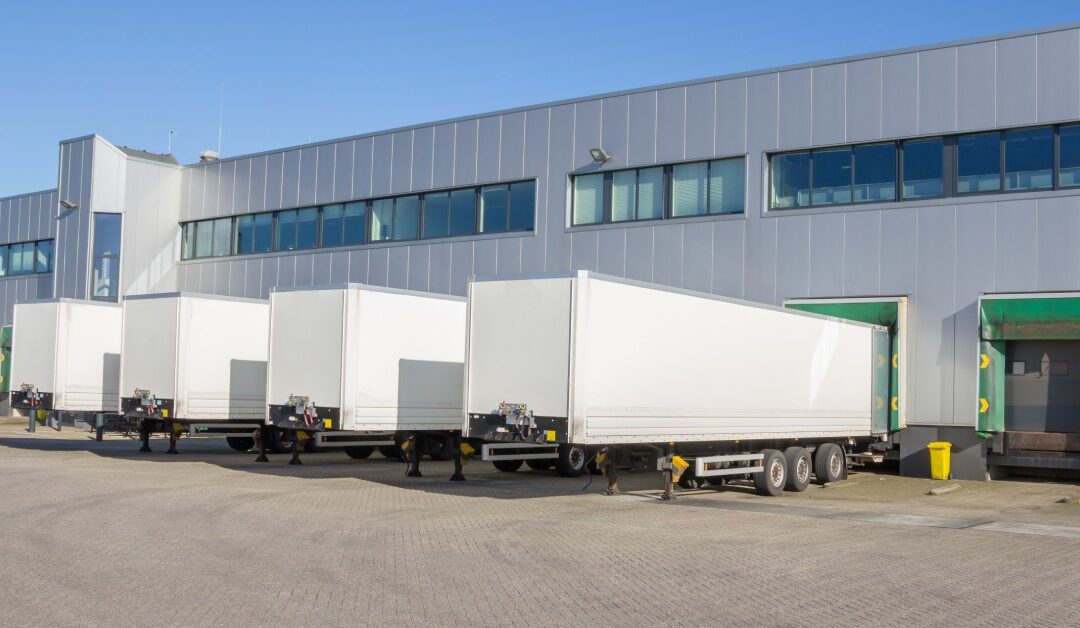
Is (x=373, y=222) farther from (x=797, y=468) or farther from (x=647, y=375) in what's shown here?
(x=647, y=375)

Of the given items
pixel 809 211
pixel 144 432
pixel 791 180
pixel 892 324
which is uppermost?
pixel 791 180

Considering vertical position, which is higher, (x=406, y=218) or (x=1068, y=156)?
(x=1068, y=156)

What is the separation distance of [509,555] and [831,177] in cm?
1657

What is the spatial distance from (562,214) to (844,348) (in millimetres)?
9745

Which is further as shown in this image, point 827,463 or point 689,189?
point 689,189

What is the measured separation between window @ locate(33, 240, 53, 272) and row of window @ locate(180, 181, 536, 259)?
7.03 m

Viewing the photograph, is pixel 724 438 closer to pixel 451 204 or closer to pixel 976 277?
pixel 976 277

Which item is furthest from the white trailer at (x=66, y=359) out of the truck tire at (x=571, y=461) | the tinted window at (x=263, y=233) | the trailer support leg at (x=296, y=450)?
the truck tire at (x=571, y=461)

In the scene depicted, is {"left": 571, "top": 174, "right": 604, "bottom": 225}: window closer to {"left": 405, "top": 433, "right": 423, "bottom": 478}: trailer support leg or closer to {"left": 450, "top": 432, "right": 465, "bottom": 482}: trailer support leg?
{"left": 450, "top": 432, "right": 465, "bottom": 482}: trailer support leg

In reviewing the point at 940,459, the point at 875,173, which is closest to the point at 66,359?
the point at 875,173

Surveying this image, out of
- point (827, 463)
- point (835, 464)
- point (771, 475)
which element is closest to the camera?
point (771, 475)

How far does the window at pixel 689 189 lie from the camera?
2717 cm

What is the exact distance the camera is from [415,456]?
2155 cm

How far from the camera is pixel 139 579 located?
9.79 metres
